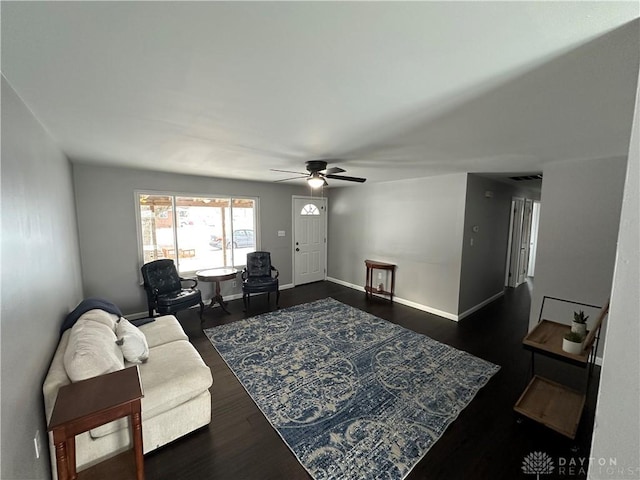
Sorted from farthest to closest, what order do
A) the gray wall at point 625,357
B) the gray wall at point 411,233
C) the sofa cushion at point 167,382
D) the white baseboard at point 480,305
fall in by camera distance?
the white baseboard at point 480,305 → the gray wall at point 411,233 → the sofa cushion at point 167,382 → the gray wall at point 625,357

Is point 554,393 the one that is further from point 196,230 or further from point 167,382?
point 196,230

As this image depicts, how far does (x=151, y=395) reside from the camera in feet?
6.04

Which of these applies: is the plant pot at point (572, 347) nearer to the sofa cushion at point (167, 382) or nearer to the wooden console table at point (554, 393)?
the wooden console table at point (554, 393)

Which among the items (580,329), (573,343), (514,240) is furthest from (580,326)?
(514,240)

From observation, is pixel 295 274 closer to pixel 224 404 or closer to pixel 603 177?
pixel 224 404

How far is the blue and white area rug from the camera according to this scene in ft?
6.20

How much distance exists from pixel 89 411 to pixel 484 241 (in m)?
5.40

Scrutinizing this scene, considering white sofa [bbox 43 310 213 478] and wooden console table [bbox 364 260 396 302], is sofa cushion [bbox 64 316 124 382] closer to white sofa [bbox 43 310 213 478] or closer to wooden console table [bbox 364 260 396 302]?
white sofa [bbox 43 310 213 478]

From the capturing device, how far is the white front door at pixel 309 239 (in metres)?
6.04

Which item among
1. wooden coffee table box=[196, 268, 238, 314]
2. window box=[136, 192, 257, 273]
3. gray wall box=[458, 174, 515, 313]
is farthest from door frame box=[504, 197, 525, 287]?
wooden coffee table box=[196, 268, 238, 314]

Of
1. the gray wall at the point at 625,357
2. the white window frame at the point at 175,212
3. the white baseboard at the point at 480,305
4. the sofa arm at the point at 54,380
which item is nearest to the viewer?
the gray wall at the point at 625,357

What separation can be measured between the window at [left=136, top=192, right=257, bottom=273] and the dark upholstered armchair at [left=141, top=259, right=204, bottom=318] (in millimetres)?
367

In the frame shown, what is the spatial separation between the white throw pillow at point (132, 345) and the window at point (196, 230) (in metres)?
2.28

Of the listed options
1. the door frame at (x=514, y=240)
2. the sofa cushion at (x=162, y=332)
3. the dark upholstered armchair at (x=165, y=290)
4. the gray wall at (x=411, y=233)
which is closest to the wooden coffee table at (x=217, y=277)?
the dark upholstered armchair at (x=165, y=290)
